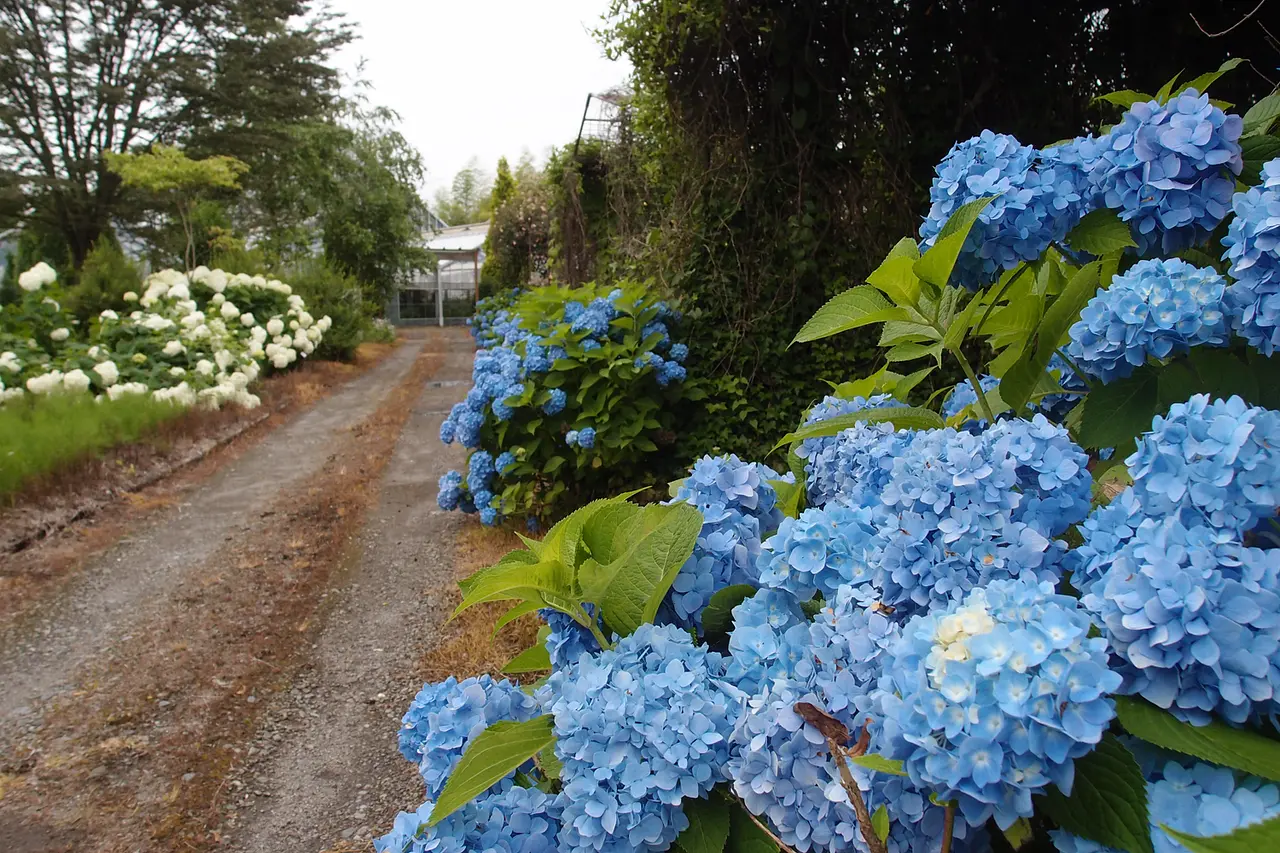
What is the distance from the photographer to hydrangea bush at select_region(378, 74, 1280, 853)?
546mm

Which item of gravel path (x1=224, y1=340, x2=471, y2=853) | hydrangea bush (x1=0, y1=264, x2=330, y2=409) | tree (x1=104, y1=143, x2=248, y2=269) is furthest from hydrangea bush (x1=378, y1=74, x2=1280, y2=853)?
tree (x1=104, y1=143, x2=248, y2=269)

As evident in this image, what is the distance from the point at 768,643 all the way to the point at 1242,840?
0.42m

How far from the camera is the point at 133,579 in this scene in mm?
4184

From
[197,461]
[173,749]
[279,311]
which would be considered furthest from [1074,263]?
[279,311]

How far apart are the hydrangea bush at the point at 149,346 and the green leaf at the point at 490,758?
7.19 m

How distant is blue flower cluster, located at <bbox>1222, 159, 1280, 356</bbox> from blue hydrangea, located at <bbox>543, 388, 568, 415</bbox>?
3449 millimetres

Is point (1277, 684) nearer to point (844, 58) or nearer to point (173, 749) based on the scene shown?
point (173, 749)

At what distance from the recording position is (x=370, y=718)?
2807 mm

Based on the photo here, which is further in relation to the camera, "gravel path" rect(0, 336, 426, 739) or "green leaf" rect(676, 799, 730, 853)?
"gravel path" rect(0, 336, 426, 739)

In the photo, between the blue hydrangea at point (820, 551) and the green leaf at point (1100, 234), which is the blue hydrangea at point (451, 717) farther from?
the green leaf at point (1100, 234)

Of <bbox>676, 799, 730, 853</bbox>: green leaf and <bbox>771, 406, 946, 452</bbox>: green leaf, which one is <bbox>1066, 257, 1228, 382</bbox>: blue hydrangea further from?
<bbox>676, 799, 730, 853</bbox>: green leaf

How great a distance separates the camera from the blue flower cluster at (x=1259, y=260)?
727 millimetres

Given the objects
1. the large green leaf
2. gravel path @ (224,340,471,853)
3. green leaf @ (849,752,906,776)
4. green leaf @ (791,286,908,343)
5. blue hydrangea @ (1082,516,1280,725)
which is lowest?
gravel path @ (224,340,471,853)

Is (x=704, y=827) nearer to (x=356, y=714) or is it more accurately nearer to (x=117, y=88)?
(x=356, y=714)
